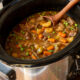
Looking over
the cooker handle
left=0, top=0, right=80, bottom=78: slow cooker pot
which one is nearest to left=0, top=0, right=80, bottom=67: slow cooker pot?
left=0, top=0, right=80, bottom=78: slow cooker pot

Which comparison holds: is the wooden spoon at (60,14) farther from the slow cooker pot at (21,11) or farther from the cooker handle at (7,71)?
the cooker handle at (7,71)

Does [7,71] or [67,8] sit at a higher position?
[67,8]

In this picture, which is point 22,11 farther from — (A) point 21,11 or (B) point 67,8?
(B) point 67,8

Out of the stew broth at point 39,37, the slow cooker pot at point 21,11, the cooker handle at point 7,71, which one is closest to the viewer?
the cooker handle at point 7,71

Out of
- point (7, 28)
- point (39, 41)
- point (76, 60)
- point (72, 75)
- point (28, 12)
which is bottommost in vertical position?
point (72, 75)

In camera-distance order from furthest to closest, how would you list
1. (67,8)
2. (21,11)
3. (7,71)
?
(21,11), (67,8), (7,71)

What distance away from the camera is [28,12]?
6.68 feet

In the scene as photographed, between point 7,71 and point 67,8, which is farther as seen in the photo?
point 67,8

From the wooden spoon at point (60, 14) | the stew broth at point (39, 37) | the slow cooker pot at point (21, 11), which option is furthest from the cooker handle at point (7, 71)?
the wooden spoon at point (60, 14)

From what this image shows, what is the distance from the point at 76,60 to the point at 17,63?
2.17 feet

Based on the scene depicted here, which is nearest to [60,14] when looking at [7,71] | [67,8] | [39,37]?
[67,8]

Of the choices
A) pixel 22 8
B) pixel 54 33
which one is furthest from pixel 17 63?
pixel 22 8

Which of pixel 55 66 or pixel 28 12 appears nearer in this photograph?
pixel 55 66

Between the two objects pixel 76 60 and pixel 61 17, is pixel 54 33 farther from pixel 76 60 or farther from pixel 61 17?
pixel 76 60
